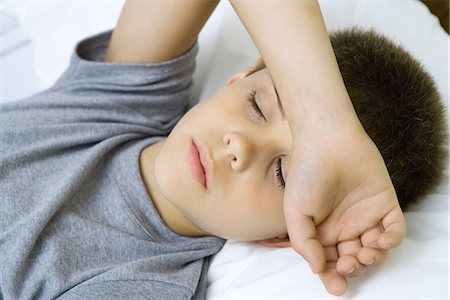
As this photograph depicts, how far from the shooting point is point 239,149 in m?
0.78

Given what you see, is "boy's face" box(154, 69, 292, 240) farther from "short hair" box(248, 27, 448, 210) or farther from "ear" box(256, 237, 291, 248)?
"short hair" box(248, 27, 448, 210)

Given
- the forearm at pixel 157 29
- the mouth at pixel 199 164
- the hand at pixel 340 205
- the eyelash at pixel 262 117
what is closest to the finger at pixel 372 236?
the hand at pixel 340 205

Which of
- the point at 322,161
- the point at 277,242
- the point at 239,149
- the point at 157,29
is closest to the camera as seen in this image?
the point at 322,161

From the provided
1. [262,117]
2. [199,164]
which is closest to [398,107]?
[262,117]

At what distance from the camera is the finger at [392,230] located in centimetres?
68

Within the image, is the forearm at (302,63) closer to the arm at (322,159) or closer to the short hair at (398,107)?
the arm at (322,159)

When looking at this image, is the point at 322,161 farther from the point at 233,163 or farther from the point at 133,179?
the point at 133,179

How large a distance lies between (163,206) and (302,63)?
409 millimetres

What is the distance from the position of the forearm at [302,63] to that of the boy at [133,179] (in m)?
0.12

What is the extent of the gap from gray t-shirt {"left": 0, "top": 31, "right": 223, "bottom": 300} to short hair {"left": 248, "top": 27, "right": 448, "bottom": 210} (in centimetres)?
33

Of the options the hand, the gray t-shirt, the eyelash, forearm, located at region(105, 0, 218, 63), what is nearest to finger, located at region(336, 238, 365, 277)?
the hand

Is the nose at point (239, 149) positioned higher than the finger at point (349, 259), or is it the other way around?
the nose at point (239, 149)

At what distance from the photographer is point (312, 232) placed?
0.68 metres

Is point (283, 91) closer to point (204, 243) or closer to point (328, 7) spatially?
point (204, 243)
